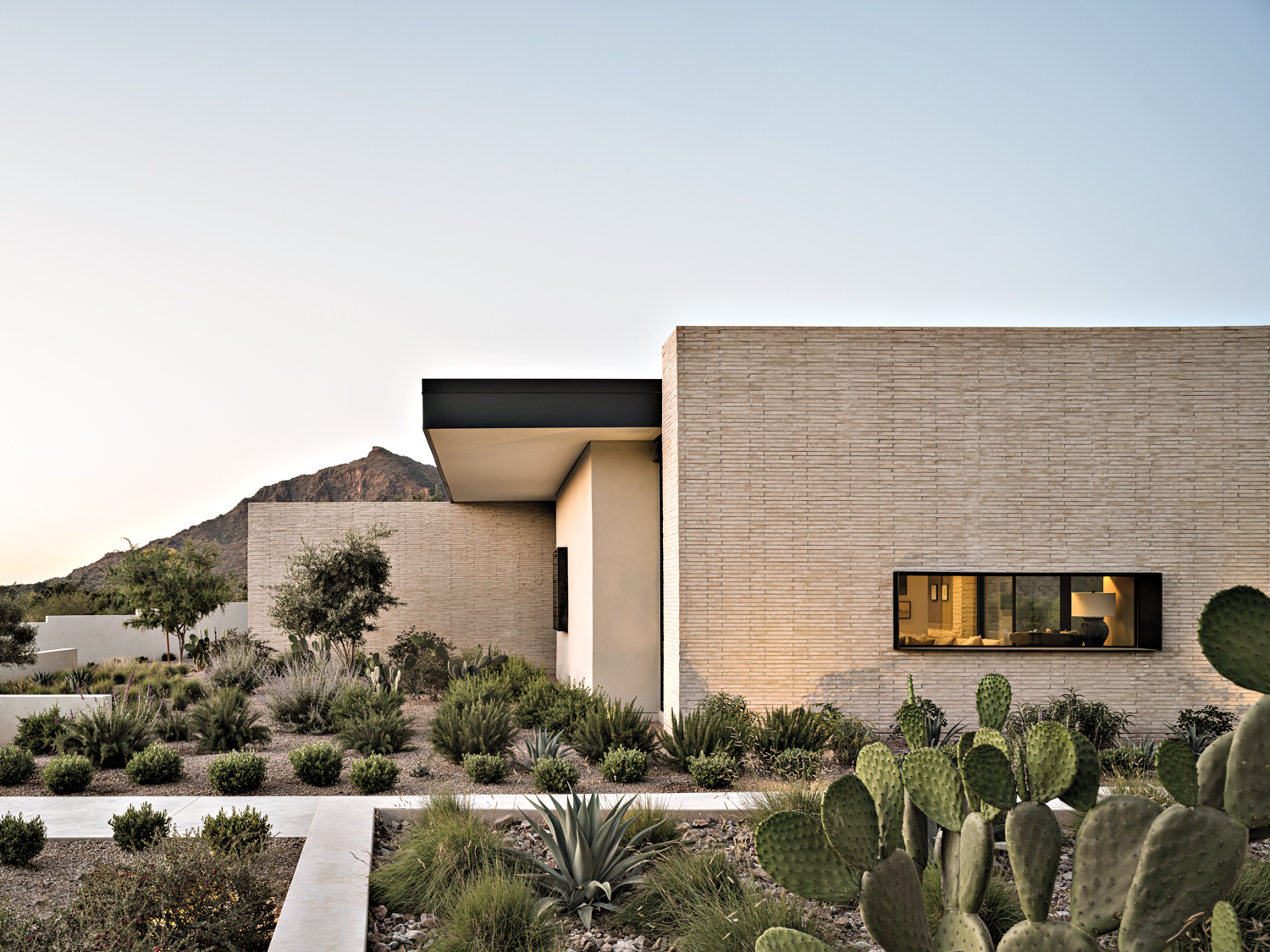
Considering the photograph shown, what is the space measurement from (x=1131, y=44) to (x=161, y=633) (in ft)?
92.9

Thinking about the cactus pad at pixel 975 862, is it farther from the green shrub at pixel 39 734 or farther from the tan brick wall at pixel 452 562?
the tan brick wall at pixel 452 562

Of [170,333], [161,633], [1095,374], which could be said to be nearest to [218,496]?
[161,633]

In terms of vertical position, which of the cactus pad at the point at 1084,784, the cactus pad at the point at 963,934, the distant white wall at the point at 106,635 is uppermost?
the cactus pad at the point at 1084,784

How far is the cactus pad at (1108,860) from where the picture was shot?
7.47ft

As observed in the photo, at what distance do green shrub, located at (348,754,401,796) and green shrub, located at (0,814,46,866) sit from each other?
250 cm

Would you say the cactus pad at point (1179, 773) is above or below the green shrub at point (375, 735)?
above

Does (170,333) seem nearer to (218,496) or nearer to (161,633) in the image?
(161,633)

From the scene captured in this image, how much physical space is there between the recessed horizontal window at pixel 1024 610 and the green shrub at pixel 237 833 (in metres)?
7.09

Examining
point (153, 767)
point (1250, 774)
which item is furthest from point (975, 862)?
point (153, 767)

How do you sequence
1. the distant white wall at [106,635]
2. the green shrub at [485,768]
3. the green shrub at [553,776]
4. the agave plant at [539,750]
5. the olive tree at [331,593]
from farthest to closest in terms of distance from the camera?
1. the distant white wall at [106,635]
2. the olive tree at [331,593]
3. the agave plant at [539,750]
4. the green shrub at [485,768]
5. the green shrub at [553,776]

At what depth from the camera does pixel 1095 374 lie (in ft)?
33.3

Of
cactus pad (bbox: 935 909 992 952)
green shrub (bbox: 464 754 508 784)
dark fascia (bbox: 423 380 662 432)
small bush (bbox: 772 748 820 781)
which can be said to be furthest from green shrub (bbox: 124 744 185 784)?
cactus pad (bbox: 935 909 992 952)

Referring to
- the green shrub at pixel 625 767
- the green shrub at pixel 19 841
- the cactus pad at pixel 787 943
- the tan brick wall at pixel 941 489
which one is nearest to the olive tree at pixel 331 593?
the tan brick wall at pixel 941 489

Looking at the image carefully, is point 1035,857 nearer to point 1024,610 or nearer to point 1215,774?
point 1215,774
